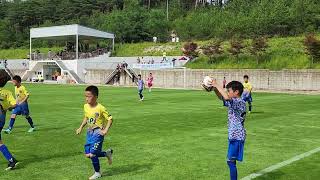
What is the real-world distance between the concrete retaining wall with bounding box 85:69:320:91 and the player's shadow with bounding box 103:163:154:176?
114ft

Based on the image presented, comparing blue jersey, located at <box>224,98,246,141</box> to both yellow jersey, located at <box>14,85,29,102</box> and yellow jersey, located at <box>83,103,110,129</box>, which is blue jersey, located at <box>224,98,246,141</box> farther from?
yellow jersey, located at <box>14,85,29,102</box>

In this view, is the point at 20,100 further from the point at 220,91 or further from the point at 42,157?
the point at 220,91

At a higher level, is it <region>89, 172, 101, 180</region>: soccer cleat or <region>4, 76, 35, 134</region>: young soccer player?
<region>4, 76, 35, 134</region>: young soccer player

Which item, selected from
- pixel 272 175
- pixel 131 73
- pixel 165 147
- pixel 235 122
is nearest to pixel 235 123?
pixel 235 122

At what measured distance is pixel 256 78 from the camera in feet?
147

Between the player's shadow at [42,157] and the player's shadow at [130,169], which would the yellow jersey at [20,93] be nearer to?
the player's shadow at [42,157]

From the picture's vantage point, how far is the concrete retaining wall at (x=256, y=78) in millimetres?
41719

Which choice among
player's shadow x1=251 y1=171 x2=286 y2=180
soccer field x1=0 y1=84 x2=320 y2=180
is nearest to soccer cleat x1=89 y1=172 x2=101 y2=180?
soccer field x1=0 y1=84 x2=320 y2=180

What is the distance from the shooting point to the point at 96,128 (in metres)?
8.20

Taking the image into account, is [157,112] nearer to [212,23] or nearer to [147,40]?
[212,23]

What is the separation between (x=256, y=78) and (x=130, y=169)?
3719 cm

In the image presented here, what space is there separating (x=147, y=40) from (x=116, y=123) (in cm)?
6137

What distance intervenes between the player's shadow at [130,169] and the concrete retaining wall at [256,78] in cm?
3490

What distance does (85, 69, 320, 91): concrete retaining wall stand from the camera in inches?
1642
